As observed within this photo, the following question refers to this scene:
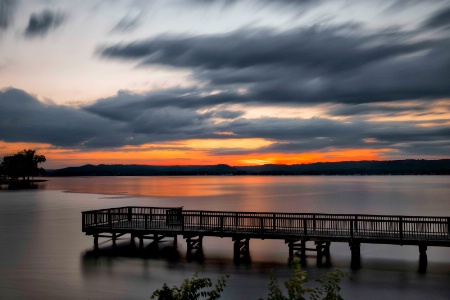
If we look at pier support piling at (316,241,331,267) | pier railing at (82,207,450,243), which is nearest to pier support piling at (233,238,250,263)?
pier railing at (82,207,450,243)

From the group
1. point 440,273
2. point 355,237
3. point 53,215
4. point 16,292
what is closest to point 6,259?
point 16,292

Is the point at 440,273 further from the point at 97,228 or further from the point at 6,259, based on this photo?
the point at 6,259

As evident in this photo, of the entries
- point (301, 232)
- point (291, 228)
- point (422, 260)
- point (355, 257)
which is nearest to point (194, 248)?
point (291, 228)

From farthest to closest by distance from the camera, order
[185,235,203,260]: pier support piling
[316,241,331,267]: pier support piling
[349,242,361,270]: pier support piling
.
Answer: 1. [185,235,203,260]: pier support piling
2. [316,241,331,267]: pier support piling
3. [349,242,361,270]: pier support piling

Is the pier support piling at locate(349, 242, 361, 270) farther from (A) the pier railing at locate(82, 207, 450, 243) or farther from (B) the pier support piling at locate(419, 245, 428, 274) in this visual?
(B) the pier support piling at locate(419, 245, 428, 274)

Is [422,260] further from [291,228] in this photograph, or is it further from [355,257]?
[291,228]

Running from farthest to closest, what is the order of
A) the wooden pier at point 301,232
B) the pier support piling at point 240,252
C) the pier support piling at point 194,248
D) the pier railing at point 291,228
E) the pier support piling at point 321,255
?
1. the pier support piling at point 194,248
2. the pier support piling at point 240,252
3. the pier support piling at point 321,255
4. the pier railing at point 291,228
5. the wooden pier at point 301,232

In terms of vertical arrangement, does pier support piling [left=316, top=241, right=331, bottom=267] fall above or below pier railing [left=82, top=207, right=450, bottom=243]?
below

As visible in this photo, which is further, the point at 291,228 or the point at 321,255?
the point at 291,228

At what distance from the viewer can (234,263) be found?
2777 cm

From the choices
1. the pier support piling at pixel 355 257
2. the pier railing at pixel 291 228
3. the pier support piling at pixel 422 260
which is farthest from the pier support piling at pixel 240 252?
the pier support piling at pixel 422 260

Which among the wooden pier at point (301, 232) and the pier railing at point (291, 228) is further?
the pier railing at point (291, 228)

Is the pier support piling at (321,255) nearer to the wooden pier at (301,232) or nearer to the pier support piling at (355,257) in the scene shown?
the wooden pier at (301,232)

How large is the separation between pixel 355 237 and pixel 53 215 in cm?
5323
